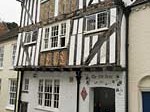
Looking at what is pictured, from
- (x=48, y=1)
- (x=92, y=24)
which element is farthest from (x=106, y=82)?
(x=48, y=1)

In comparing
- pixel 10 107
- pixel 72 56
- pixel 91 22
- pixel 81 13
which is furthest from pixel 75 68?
pixel 10 107

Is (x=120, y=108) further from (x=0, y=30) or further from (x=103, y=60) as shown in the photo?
(x=0, y=30)

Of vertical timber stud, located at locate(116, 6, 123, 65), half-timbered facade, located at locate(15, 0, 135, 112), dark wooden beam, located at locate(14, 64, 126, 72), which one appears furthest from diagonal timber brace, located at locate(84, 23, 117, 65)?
dark wooden beam, located at locate(14, 64, 126, 72)

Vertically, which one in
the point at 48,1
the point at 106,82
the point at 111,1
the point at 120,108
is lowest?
the point at 120,108

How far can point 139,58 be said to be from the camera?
10.9 m

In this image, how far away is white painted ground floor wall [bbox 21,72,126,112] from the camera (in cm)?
1141

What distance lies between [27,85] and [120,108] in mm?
8389

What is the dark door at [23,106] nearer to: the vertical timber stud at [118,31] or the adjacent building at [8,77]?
the adjacent building at [8,77]

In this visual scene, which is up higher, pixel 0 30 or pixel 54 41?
pixel 0 30

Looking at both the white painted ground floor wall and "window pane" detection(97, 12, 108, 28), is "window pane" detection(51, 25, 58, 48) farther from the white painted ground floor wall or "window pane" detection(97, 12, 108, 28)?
"window pane" detection(97, 12, 108, 28)

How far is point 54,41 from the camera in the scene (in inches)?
604

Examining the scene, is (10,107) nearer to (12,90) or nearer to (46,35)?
(12,90)

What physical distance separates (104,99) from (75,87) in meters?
1.65

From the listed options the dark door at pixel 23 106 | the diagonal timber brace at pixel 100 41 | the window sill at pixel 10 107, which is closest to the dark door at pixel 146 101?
the diagonal timber brace at pixel 100 41
